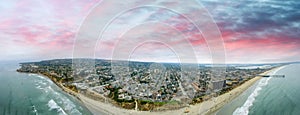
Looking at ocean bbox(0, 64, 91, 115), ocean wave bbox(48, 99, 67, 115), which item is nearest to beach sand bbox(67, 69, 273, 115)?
ocean bbox(0, 64, 91, 115)

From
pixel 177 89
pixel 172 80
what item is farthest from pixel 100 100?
pixel 172 80

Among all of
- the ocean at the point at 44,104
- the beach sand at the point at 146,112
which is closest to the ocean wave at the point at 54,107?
the ocean at the point at 44,104

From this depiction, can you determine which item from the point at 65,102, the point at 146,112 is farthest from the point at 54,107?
the point at 146,112

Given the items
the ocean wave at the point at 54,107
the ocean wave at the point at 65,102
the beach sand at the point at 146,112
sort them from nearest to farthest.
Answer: the beach sand at the point at 146,112 < the ocean wave at the point at 54,107 < the ocean wave at the point at 65,102

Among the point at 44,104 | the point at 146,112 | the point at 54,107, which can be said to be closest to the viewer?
the point at 146,112

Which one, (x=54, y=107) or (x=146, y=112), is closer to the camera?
(x=146, y=112)

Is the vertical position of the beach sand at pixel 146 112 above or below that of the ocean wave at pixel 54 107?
above

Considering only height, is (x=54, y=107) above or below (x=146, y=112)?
below

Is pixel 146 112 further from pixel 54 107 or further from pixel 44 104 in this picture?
pixel 44 104

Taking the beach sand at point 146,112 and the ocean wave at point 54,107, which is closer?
the beach sand at point 146,112

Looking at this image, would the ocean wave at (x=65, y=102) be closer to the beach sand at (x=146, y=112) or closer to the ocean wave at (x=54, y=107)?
the ocean wave at (x=54, y=107)

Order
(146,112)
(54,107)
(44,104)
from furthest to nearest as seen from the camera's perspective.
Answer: (44,104) → (54,107) → (146,112)
